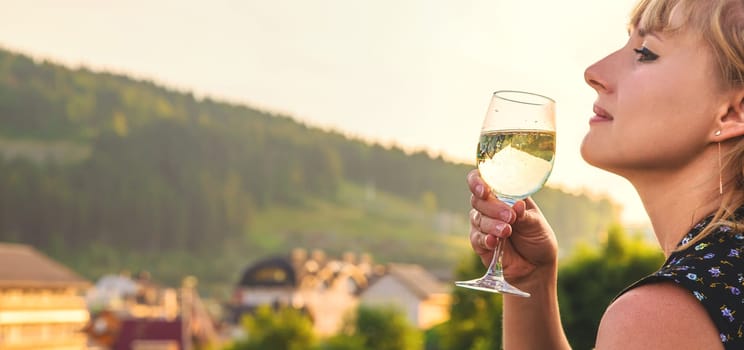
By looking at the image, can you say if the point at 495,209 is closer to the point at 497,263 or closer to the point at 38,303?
the point at 497,263

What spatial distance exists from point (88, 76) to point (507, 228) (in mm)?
196499

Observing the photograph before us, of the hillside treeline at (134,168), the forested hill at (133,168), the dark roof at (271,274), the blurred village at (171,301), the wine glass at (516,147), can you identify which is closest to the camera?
the wine glass at (516,147)

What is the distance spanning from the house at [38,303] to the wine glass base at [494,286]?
51.0 m

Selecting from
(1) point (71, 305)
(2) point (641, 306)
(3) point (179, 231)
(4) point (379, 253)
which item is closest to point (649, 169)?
(2) point (641, 306)

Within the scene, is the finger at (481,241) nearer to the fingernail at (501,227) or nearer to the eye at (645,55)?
the fingernail at (501,227)

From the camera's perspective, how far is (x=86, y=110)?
18762 cm

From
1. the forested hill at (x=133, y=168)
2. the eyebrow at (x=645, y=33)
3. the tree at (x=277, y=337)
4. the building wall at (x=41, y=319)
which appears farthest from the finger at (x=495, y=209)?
the forested hill at (x=133, y=168)

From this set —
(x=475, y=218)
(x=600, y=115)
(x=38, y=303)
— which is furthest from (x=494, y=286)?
(x=38, y=303)

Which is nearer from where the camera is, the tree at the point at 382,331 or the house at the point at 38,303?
the tree at the point at 382,331

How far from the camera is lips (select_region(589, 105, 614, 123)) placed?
→ 5.61ft

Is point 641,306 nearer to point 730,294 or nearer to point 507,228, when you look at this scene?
point 730,294

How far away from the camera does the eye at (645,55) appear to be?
164 centimetres

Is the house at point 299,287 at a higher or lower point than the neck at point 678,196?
higher

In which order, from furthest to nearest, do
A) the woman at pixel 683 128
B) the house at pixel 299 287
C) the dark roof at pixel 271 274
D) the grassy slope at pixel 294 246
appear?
1. the grassy slope at pixel 294 246
2. the dark roof at pixel 271 274
3. the house at pixel 299 287
4. the woman at pixel 683 128
